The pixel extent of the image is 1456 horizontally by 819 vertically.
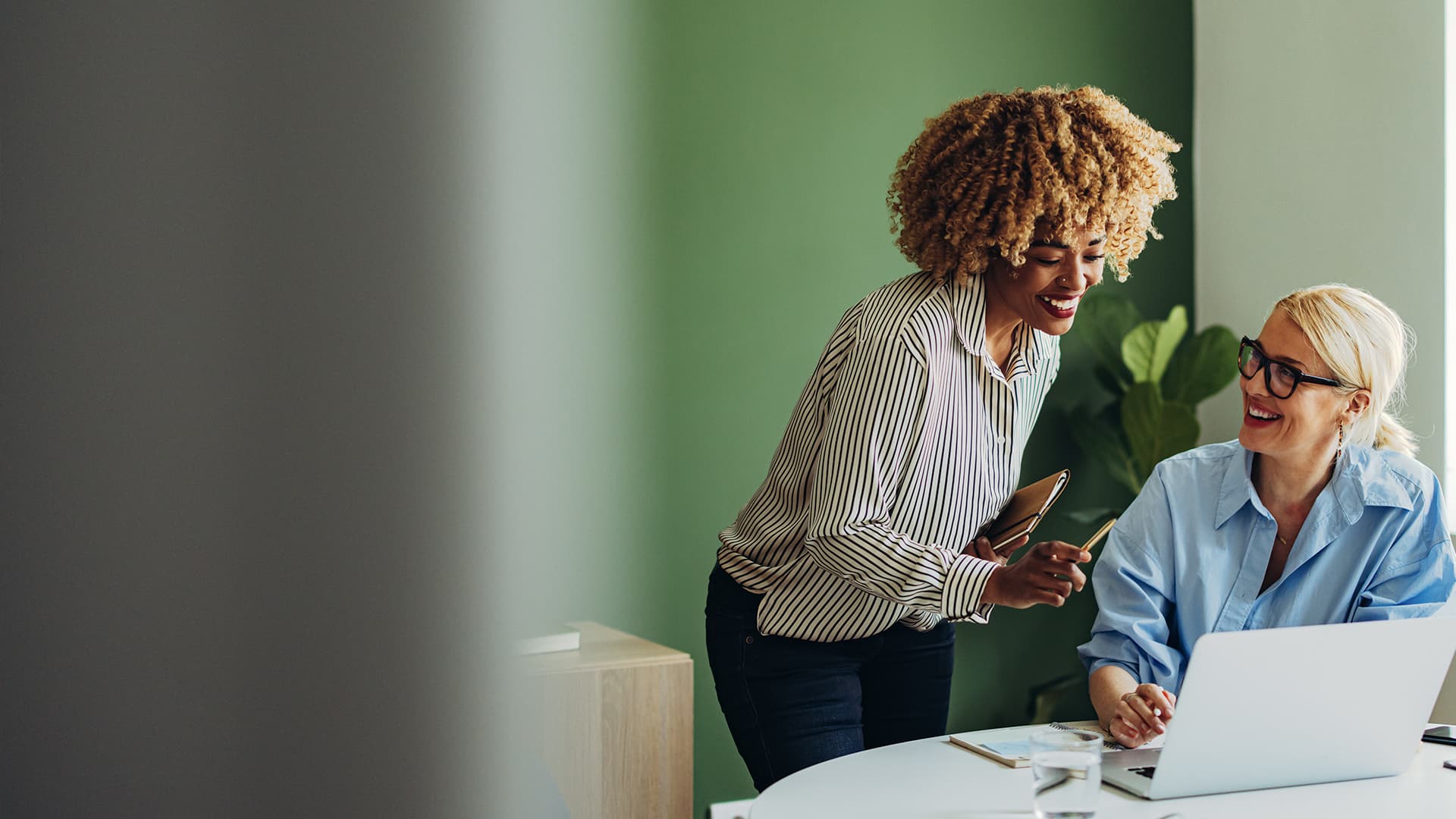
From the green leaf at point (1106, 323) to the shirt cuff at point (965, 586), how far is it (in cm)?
160

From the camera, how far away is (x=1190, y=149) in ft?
10.1

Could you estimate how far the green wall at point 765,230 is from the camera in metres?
2.47

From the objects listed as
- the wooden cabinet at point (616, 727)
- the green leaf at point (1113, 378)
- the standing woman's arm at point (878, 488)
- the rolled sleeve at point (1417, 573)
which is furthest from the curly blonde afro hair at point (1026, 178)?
the green leaf at point (1113, 378)

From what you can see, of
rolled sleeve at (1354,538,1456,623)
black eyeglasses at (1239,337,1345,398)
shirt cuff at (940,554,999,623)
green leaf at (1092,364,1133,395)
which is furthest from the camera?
green leaf at (1092,364,1133,395)

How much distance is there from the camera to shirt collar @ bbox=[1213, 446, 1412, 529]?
4.99 ft

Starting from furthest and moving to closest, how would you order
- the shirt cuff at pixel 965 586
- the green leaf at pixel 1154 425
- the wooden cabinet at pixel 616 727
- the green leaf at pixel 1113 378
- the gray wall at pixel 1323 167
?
the green leaf at pixel 1113 378 < the green leaf at pixel 1154 425 < the gray wall at pixel 1323 167 < the wooden cabinet at pixel 616 727 < the shirt cuff at pixel 965 586

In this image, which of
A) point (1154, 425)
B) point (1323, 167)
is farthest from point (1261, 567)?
point (1323, 167)

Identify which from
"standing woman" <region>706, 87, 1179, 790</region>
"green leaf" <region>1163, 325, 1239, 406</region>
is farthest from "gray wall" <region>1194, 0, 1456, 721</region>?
"standing woman" <region>706, 87, 1179, 790</region>

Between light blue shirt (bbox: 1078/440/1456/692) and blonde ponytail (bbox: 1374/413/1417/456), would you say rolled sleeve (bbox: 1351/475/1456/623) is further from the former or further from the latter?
blonde ponytail (bbox: 1374/413/1417/456)

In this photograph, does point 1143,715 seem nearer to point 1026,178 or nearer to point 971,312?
point 971,312

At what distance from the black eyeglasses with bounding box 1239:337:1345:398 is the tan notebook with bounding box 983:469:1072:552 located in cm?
32

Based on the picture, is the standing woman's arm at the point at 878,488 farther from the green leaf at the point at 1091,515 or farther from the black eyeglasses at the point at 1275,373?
the green leaf at the point at 1091,515

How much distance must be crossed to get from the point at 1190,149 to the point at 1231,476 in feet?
5.76

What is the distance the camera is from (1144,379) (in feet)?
9.23
